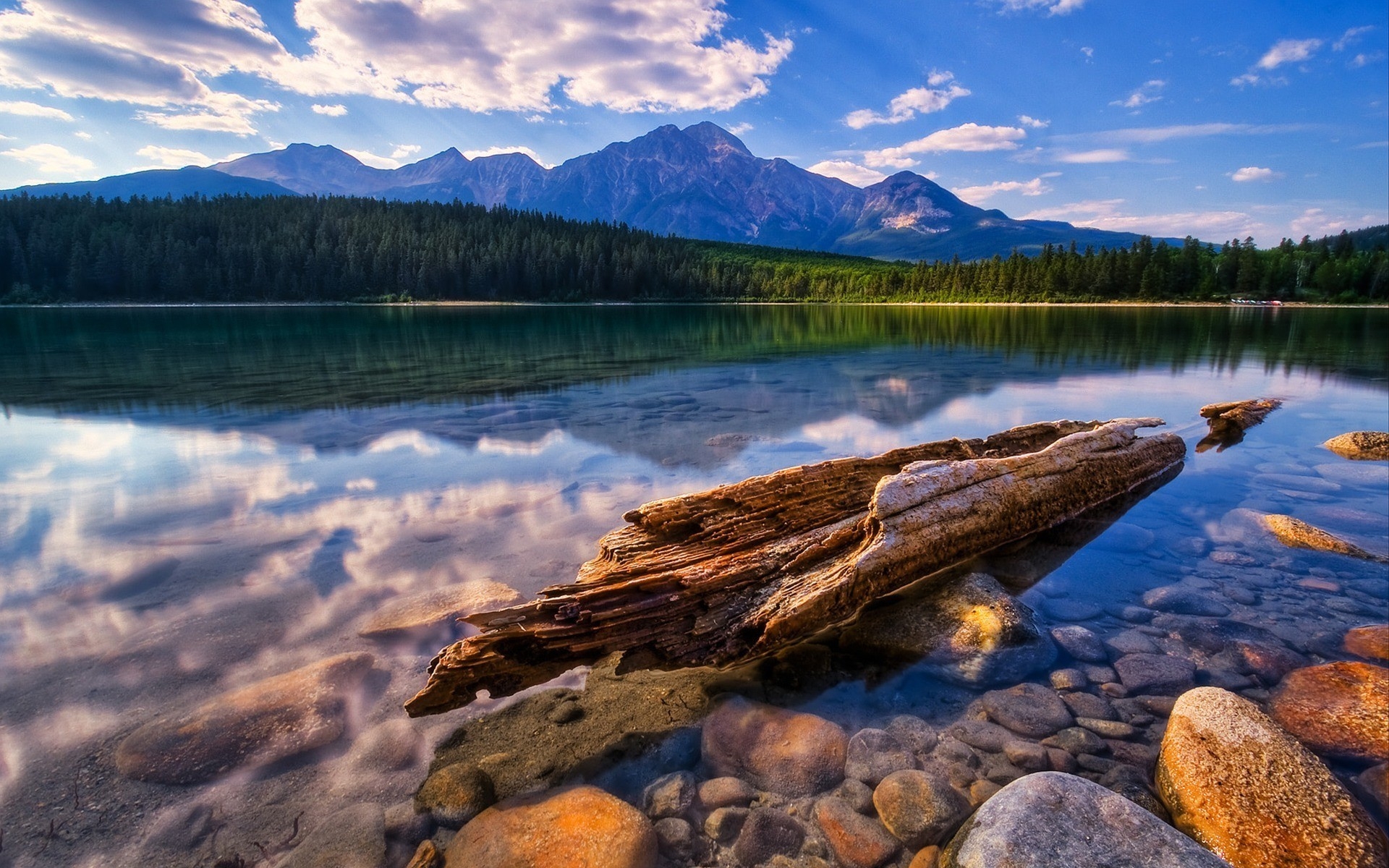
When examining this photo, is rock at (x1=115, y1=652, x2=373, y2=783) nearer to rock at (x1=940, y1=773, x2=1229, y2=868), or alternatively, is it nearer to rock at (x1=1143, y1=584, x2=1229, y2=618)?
rock at (x1=940, y1=773, x2=1229, y2=868)

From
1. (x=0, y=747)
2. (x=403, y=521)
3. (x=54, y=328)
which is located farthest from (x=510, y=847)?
(x=54, y=328)

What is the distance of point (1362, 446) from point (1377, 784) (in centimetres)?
1467

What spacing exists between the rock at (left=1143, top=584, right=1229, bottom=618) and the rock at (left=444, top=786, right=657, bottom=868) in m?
6.64

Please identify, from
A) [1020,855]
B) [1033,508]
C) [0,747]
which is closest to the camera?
[1020,855]

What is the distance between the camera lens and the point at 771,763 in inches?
201

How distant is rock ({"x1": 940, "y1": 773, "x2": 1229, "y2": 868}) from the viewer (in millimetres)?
3666

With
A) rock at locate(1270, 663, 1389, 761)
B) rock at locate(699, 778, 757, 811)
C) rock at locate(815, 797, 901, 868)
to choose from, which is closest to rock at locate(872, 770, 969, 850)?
rock at locate(815, 797, 901, 868)

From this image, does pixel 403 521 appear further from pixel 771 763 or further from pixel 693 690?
pixel 771 763

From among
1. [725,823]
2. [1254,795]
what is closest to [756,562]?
[725,823]

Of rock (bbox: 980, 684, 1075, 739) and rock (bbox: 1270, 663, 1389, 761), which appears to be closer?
rock (bbox: 1270, 663, 1389, 761)

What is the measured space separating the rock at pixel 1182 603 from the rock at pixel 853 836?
5168mm

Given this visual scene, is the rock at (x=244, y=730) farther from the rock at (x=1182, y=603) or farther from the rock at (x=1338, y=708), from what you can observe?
the rock at (x=1182, y=603)

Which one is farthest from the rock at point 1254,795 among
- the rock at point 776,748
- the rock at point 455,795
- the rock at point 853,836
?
the rock at point 455,795

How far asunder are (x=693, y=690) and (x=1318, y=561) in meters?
8.86
